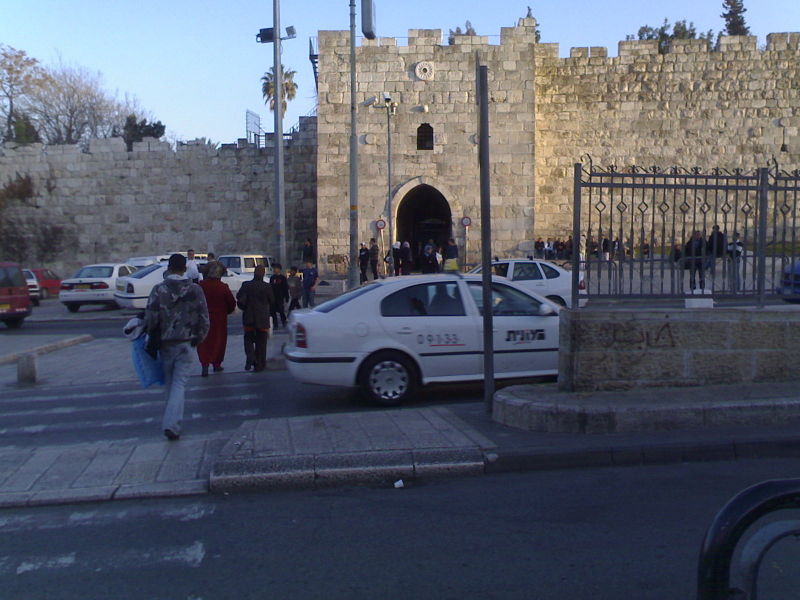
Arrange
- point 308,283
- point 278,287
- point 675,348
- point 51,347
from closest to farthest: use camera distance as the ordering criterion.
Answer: point 675,348, point 51,347, point 278,287, point 308,283

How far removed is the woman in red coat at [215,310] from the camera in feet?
39.7

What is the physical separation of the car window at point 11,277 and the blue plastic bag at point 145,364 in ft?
51.9

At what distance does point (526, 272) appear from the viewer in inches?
732

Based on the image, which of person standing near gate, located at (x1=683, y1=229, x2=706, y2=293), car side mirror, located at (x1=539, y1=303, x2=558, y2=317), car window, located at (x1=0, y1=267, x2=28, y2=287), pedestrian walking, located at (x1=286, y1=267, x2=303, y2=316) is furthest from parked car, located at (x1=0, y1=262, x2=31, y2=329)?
person standing near gate, located at (x1=683, y1=229, x2=706, y2=293)

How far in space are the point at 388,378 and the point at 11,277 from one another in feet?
52.6

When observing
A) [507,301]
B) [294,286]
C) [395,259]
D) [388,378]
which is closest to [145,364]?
[388,378]

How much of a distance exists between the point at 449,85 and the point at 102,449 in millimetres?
25319

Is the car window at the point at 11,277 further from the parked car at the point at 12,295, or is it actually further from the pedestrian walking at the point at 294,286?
the pedestrian walking at the point at 294,286

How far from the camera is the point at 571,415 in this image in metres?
7.11

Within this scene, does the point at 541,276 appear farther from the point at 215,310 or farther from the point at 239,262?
the point at 239,262

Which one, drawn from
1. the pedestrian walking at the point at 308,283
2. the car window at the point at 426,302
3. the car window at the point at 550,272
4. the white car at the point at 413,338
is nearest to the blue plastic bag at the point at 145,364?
the white car at the point at 413,338

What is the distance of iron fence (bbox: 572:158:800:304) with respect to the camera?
781 centimetres

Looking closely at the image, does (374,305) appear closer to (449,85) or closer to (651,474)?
(651,474)

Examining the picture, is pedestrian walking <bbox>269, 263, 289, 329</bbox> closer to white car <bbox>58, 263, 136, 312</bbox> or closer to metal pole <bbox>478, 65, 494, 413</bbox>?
metal pole <bbox>478, 65, 494, 413</bbox>
